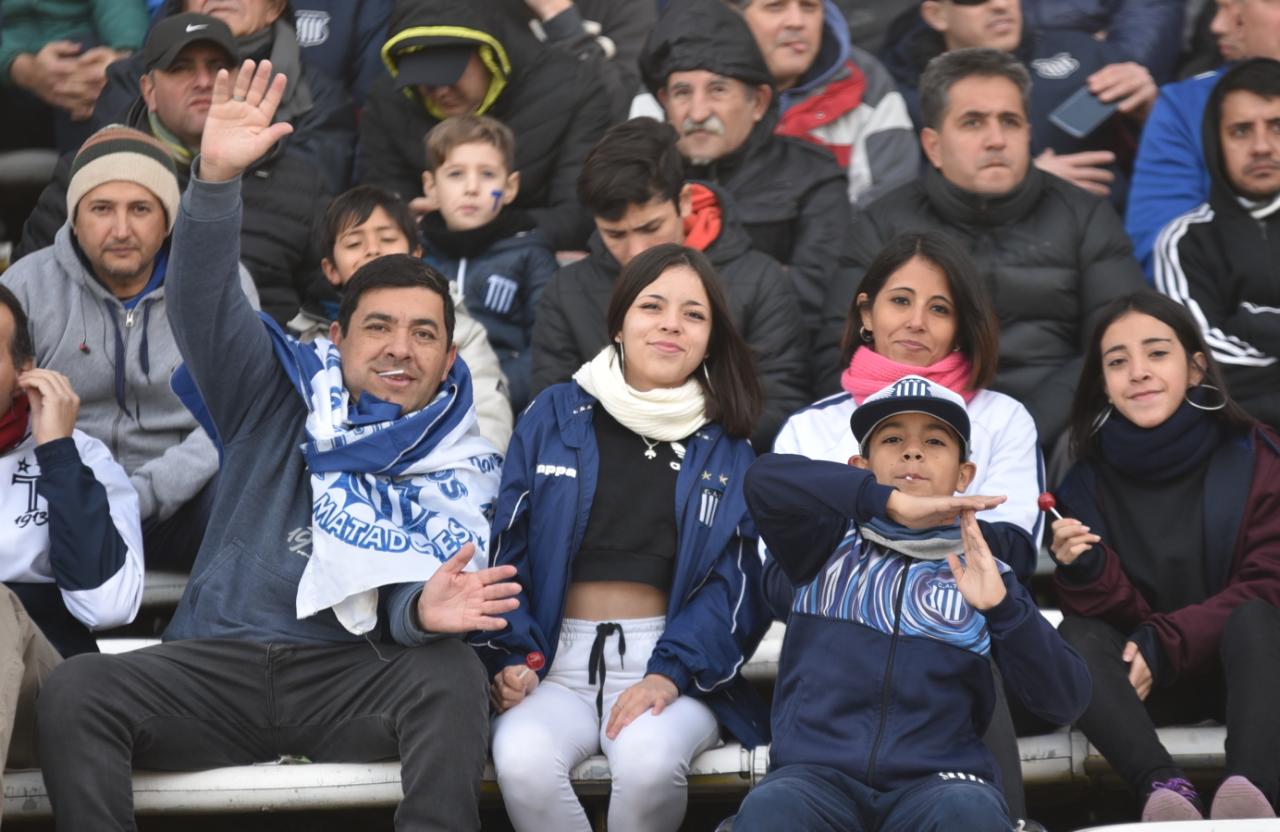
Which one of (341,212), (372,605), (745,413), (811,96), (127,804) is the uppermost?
(811,96)

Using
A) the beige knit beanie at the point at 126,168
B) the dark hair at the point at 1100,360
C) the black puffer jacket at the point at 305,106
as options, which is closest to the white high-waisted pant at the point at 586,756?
the dark hair at the point at 1100,360

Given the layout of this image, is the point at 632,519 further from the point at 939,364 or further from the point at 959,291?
the point at 959,291

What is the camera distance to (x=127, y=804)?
11.9 feet

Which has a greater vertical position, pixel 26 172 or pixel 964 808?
pixel 26 172

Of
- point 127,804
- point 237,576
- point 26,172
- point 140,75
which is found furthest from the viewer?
point 26,172

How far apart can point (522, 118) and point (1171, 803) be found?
3.15 metres

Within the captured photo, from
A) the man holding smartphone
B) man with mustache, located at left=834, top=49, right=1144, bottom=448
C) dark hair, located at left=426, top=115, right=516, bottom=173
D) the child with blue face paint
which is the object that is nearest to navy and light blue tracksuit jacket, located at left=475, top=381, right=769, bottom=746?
man with mustache, located at left=834, top=49, right=1144, bottom=448

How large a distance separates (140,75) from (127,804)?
2.86 metres

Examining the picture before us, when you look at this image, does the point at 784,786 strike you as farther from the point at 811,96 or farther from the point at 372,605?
the point at 811,96

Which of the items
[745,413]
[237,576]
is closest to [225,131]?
[237,576]

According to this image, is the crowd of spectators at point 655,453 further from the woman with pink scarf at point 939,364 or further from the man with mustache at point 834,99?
the man with mustache at point 834,99

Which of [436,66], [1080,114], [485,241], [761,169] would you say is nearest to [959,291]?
[761,169]

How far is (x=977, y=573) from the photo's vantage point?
3.33m

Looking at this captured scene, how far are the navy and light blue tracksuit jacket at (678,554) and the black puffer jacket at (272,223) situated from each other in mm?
1545
